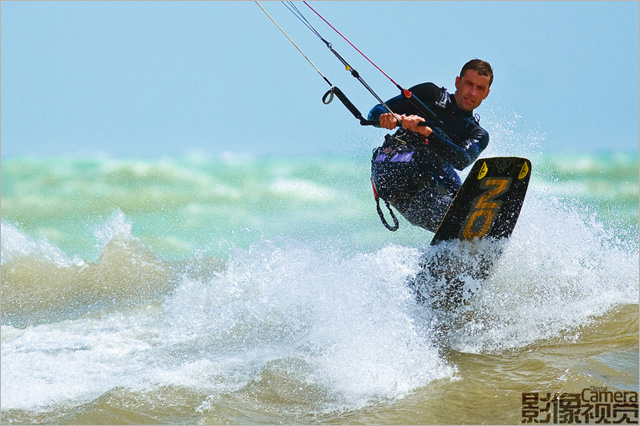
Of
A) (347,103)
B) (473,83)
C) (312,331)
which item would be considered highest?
(473,83)

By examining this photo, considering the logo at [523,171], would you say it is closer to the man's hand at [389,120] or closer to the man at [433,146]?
the man at [433,146]

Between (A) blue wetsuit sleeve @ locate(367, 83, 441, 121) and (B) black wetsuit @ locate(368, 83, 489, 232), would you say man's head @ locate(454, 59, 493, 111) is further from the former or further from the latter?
(A) blue wetsuit sleeve @ locate(367, 83, 441, 121)

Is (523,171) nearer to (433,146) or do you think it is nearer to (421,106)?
(433,146)

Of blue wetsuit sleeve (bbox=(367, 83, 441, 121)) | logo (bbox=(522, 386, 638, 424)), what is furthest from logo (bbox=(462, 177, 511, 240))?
logo (bbox=(522, 386, 638, 424))

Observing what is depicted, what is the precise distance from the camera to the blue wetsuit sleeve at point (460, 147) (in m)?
4.66

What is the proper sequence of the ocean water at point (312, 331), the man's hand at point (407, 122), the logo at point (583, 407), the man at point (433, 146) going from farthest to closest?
the man at point (433, 146) → the man's hand at point (407, 122) → the ocean water at point (312, 331) → the logo at point (583, 407)

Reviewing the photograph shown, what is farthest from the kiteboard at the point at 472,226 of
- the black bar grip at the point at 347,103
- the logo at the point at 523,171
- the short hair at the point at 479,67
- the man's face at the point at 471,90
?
the black bar grip at the point at 347,103

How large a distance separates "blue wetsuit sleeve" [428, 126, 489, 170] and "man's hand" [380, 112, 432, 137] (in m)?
0.07

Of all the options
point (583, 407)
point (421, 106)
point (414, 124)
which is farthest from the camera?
point (421, 106)

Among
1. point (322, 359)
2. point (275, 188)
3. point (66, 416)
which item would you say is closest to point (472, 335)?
point (322, 359)

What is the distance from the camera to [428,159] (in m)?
4.86

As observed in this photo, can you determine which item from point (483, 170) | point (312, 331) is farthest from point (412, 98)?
point (312, 331)

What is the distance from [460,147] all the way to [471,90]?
464 mm

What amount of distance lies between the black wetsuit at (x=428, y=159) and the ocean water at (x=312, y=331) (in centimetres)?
37
